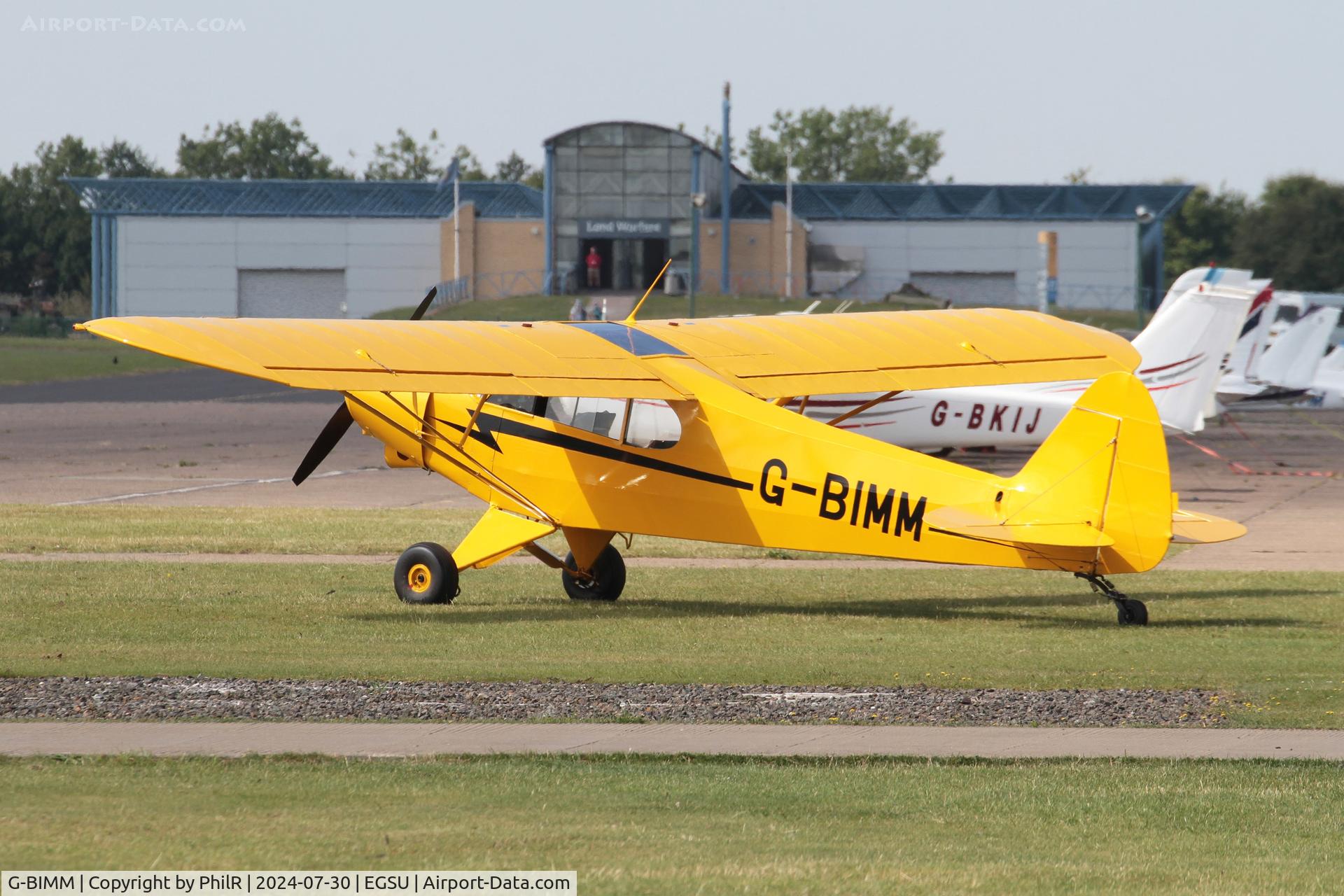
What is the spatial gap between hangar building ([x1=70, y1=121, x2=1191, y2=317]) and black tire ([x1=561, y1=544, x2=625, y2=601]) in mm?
72641

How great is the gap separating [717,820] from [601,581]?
8.78 meters

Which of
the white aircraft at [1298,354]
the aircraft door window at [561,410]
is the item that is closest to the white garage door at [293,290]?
the white aircraft at [1298,354]

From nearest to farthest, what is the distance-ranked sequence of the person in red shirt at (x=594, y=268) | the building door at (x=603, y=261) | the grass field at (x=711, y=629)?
the grass field at (x=711, y=629) → the person in red shirt at (x=594, y=268) → the building door at (x=603, y=261)

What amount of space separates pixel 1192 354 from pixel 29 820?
23.4 meters

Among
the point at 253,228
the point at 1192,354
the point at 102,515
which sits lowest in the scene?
the point at 102,515

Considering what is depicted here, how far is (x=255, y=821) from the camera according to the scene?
7301 millimetres

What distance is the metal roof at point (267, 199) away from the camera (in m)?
90.6

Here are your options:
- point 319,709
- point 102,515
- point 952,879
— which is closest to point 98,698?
point 319,709

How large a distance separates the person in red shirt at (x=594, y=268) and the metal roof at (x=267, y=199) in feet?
14.7

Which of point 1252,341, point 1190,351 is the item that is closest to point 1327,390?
point 1252,341

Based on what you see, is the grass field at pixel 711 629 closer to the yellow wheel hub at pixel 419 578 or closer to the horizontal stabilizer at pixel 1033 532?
the yellow wheel hub at pixel 419 578

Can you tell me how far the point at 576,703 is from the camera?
424 inches

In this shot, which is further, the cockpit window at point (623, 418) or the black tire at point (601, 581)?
the black tire at point (601, 581)

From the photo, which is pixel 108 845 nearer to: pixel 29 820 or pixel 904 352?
pixel 29 820
